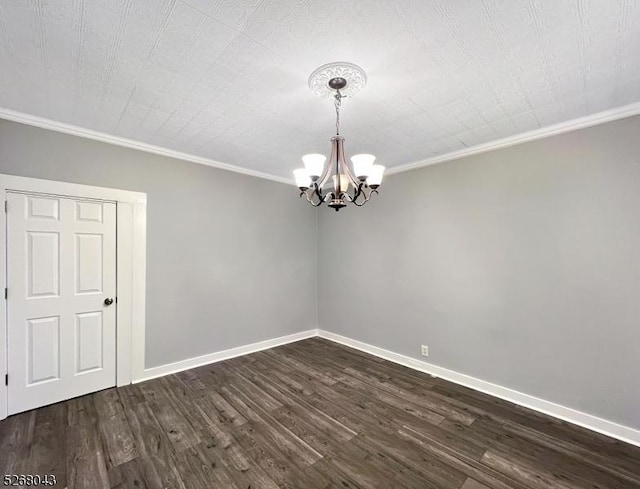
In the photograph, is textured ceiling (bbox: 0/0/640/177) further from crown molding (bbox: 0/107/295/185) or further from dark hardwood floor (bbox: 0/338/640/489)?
dark hardwood floor (bbox: 0/338/640/489)

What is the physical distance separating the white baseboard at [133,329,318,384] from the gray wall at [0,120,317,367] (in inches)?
3.1

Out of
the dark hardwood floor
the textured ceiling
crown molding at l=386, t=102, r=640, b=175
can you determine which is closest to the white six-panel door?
the dark hardwood floor

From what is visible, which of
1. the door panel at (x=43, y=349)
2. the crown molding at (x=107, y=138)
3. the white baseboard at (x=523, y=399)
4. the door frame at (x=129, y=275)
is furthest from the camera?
the door frame at (x=129, y=275)

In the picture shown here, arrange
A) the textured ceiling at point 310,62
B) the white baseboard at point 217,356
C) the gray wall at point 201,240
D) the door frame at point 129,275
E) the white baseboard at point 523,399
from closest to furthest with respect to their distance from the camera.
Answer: the textured ceiling at point 310,62 < the white baseboard at point 523,399 < the gray wall at point 201,240 < the door frame at point 129,275 < the white baseboard at point 217,356

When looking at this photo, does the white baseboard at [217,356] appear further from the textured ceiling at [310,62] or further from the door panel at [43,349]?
the textured ceiling at [310,62]

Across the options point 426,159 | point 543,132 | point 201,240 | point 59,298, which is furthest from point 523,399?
point 59,298

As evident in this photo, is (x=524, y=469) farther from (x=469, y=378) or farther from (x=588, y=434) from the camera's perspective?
(x=469, y=378)

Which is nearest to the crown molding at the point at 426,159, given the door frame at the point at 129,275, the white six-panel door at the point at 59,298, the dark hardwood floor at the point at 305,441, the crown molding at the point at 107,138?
the crown molding at the point at 107,138

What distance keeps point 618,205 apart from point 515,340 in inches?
58.4

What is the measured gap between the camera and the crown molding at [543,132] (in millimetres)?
2293

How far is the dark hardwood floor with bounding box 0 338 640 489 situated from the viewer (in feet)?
6.11

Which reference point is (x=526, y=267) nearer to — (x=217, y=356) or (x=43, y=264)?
(x=217, y=356)

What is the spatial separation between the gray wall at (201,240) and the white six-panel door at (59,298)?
35cm

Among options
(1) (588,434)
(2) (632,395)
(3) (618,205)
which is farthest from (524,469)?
(3) (618,205)
